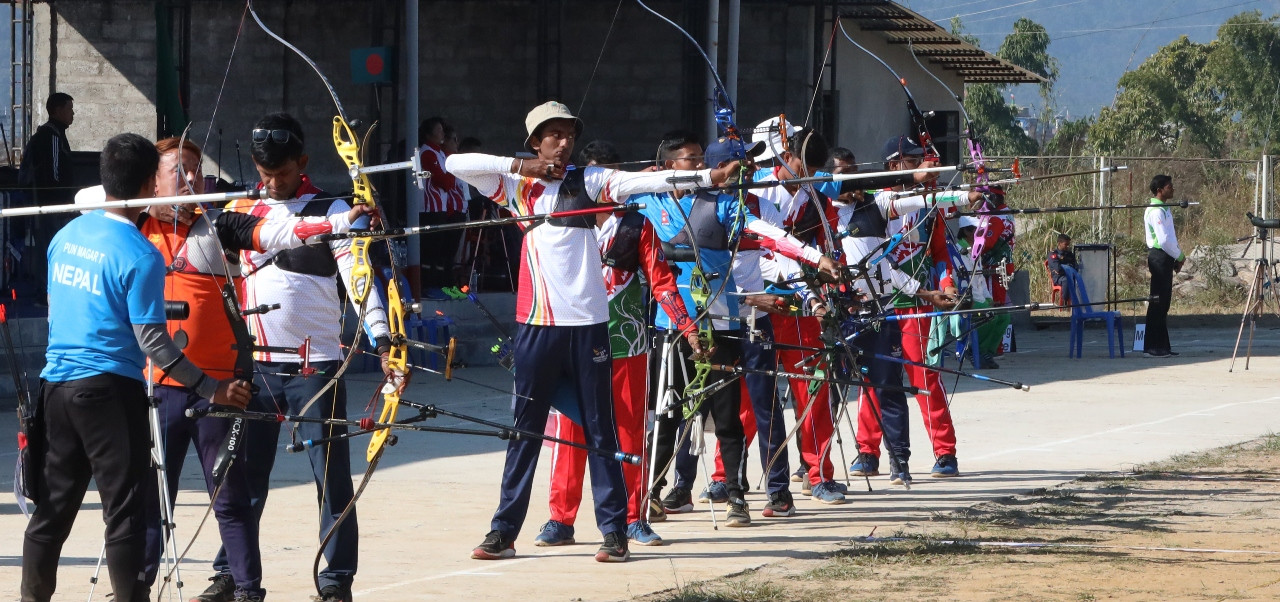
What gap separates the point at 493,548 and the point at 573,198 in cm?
147

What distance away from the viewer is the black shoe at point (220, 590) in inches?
235

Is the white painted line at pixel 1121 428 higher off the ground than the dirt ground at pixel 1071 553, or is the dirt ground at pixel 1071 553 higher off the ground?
the white painted line at pixel 1121 428

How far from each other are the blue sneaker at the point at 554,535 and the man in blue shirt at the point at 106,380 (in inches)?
88.9

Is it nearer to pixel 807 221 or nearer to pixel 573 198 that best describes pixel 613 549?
pixel 573 198

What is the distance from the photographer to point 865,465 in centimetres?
938

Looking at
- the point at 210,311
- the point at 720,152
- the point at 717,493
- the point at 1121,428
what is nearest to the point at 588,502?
the point at 717,493

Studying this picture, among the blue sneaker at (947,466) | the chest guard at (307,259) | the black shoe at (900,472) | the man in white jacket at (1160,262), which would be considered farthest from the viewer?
the man in white jacket at (1160,262)

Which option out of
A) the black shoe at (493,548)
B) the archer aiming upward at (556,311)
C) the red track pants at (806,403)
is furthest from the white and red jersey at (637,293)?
the red track pants at (806,403)

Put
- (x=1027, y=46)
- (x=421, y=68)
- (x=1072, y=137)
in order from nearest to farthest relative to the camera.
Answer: (x=421, y=68) < (x=1072, y=137) < (x=1027, y=46)

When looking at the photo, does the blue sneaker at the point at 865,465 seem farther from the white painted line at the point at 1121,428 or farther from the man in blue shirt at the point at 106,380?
the man in blue shirt at the point at 106,380

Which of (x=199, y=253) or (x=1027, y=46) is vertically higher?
(x=1027, y=46)

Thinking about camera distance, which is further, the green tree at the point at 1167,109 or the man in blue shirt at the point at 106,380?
the green tree at the point at 1167,109

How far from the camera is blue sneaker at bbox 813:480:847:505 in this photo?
8.70 meters

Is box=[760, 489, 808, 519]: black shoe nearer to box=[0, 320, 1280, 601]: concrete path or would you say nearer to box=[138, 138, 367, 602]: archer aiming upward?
box=[0, 320, 1280, 601]: concrete path
